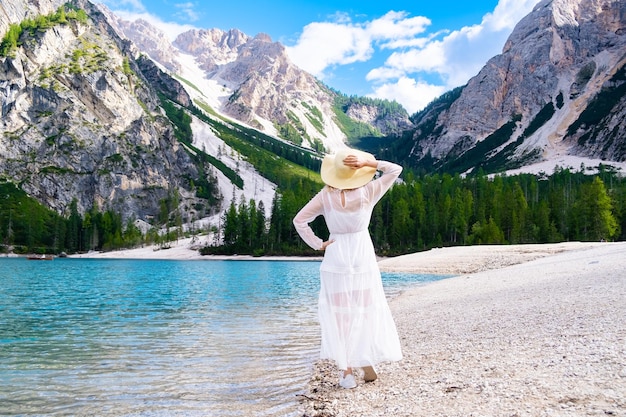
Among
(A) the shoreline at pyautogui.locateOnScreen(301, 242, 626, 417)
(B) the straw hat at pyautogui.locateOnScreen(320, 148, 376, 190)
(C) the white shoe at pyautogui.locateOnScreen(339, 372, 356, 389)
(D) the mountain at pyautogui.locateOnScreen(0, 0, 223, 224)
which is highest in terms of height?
(D) the mountain at pyautogui.locateOnScreen(0, 0, 223, 224)

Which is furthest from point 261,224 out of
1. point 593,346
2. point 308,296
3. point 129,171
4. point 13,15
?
point 13,15

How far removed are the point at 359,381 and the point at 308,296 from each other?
19.0 metres

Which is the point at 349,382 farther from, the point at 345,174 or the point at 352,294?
the point at 345,174

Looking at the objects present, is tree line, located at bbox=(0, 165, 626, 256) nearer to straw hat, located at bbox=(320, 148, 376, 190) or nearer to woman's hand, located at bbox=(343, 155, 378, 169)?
straw hat, located at bbox=(320, 148, 376, 190)

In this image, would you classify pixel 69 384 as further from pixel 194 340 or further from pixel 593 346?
pixel 593 346

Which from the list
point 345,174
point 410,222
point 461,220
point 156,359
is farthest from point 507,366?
point 410,222

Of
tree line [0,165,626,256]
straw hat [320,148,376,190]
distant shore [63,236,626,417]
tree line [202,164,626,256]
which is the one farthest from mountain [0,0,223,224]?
straw hat [320,148,376,190]

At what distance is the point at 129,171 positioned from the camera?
554ft

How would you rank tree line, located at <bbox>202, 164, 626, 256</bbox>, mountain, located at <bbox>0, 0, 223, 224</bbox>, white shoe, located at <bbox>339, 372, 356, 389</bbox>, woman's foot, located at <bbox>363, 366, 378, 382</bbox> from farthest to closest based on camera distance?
1. mountain, located at <bbox>0, 0, 223, 224</bbox>
2. tree line, located at <bbox>202, 164, 626, 256</bbox>
3. woman's foot, located at <bbox>363, 366, 378, 382</bbox>
4. white shoe, located at <bbox>339, 372, 356, 389</bbox>

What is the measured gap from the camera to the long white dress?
Result: 23.3ft

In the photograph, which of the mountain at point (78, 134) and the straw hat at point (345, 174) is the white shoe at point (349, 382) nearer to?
the straw hat at point (345, 174)

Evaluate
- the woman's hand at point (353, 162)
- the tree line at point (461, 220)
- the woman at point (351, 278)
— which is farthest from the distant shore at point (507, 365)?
the tree line at point (461, 220)

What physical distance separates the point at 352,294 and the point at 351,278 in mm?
263

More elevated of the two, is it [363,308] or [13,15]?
[13,15]
